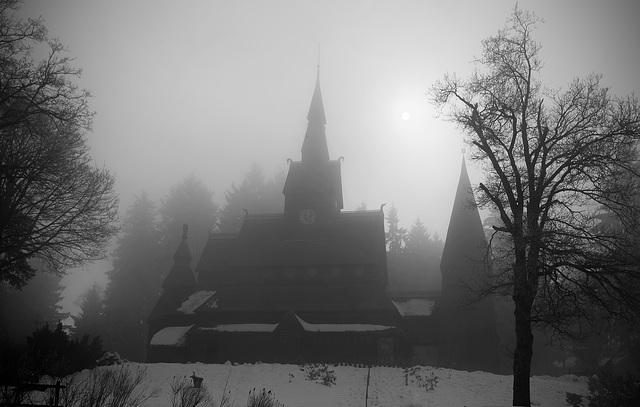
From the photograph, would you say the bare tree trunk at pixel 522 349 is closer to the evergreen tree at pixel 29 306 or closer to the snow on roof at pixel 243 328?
the snow on roof at pixel 243 328

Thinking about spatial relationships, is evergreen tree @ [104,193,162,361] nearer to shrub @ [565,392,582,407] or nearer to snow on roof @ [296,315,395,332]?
snow on roof @ [296,315,395,332]

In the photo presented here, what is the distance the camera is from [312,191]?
1430 inches

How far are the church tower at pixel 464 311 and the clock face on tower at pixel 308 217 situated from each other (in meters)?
10.2

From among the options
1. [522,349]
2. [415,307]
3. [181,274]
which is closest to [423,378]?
[522,349]

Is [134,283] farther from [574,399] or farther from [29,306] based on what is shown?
[574,399]

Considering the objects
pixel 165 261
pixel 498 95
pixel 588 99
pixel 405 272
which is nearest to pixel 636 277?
pixel 588 99

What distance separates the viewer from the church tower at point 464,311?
102ft

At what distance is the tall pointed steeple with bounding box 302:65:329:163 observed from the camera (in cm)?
3897

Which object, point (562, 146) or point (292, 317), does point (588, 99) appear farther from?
point (292, 317)

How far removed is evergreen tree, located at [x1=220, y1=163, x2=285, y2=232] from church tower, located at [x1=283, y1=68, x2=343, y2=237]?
2158cm

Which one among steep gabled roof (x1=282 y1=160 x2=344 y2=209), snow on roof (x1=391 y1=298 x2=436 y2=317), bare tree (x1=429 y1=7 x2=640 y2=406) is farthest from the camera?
steep gabled roof (x1=282 y1=160 x2=344 y2=209)

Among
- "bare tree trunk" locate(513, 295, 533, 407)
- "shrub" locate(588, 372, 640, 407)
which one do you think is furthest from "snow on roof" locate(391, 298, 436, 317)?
"bare tree trunk" locate(513, 295, 533, 407)

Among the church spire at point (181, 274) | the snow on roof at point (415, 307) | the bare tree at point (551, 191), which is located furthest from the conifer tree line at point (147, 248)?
the bare tree at point (551, 191)

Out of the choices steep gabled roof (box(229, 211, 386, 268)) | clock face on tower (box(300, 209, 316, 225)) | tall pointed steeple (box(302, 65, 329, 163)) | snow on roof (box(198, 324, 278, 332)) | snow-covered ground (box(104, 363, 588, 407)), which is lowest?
snow-covered ground (box(104, 363, 588, 407))
